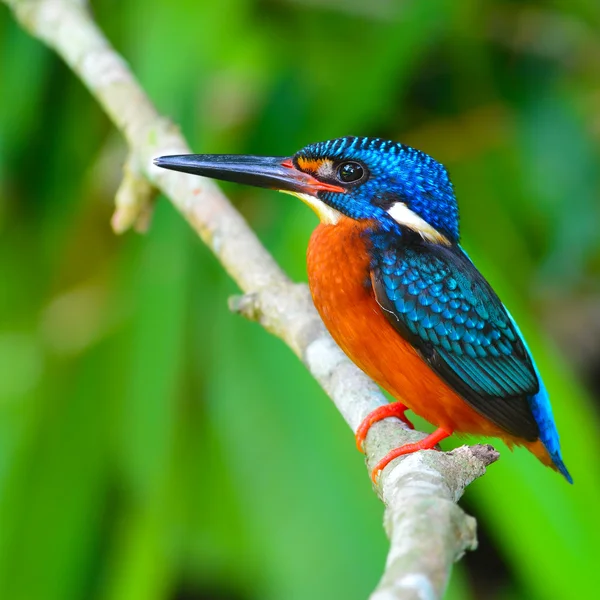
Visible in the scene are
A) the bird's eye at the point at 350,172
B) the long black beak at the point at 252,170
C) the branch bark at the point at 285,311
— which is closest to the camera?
the branch bark at the point at 285,311

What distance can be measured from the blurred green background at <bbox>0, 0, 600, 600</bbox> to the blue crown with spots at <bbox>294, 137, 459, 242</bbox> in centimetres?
56

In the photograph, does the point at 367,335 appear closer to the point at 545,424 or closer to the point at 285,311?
the point at 285,311

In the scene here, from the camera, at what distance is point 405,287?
1683 millimetres

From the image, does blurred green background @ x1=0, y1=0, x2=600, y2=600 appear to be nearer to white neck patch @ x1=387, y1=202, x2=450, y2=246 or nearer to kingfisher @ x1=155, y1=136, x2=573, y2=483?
kingfisher @ x1=155, y1=136, x2=573, y2=483

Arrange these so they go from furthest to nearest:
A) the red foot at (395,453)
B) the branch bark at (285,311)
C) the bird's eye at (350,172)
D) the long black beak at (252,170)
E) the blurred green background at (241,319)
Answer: the blurred green background at (241,319) → the bird's eye at (350,172) → the long black beak at (252,170) → the red foot at (395,453) → the branch bark at (285,311)

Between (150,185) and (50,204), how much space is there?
132cm

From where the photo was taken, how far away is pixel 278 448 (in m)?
2.29

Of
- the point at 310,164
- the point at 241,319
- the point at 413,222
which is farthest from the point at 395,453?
the point at 241,319

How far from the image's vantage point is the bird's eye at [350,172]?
1.78 meters

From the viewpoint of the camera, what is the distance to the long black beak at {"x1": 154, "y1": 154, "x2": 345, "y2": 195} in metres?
1.67

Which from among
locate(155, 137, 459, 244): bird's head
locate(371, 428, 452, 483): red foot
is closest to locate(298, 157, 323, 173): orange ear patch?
locate(155, 137, 459, 244): bird's head

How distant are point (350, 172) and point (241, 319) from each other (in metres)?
0.85

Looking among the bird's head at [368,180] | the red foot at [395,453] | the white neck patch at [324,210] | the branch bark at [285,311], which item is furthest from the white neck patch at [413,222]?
the red foot at [395,453]

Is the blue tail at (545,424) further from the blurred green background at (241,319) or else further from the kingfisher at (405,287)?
the blurred green background at (241,319)
